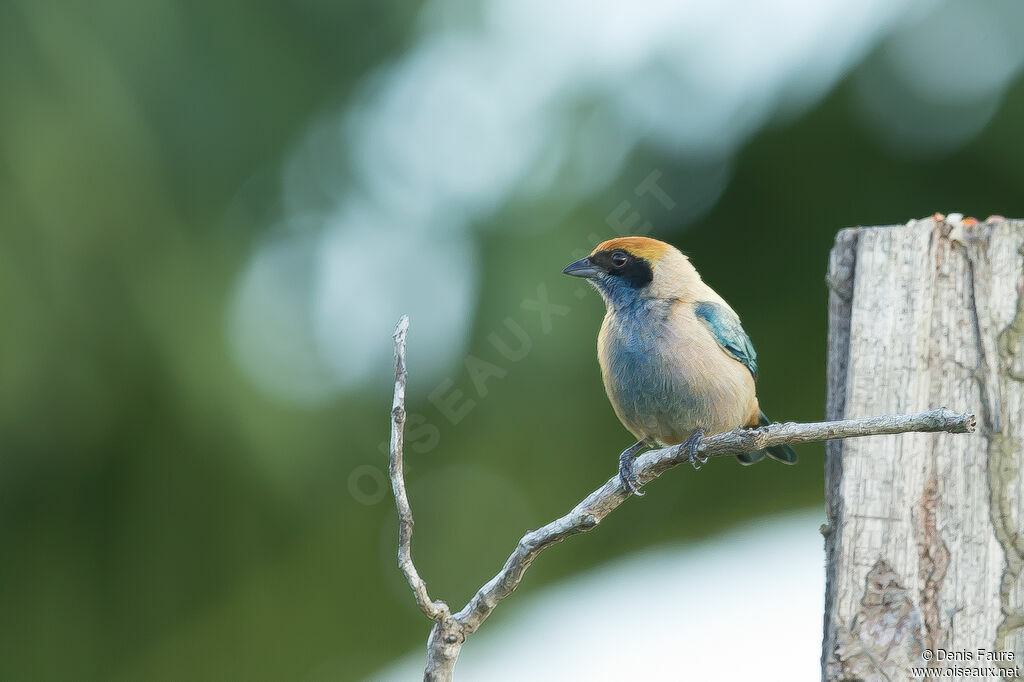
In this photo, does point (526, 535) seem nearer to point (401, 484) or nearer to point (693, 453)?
point (401, 484)

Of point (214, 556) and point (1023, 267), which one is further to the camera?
point (214, 556)

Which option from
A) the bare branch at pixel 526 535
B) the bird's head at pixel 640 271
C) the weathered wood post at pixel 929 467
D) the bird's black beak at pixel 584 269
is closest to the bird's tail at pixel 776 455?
the weathered wood post at pixel 929 467

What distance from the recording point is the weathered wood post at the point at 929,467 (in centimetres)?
285

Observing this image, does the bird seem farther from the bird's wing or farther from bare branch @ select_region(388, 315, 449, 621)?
bare branch @ select_region(388, 315, 449, 621)

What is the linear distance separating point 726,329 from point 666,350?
0.99 feet

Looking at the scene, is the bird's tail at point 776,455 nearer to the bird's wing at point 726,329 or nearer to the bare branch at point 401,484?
the bird's wing at point 726,329

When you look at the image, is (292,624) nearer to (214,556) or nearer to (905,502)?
(214,556)

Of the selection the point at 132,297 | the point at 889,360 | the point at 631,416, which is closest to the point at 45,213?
the point at 132,297

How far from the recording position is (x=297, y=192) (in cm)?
599

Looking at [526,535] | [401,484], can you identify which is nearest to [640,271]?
[526,535]

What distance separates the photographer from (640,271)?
3.73 metres

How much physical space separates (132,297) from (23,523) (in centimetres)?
167

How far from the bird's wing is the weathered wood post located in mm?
468

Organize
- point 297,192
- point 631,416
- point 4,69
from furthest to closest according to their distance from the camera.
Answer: point 297,192 → point 4,69 → point 631,416
